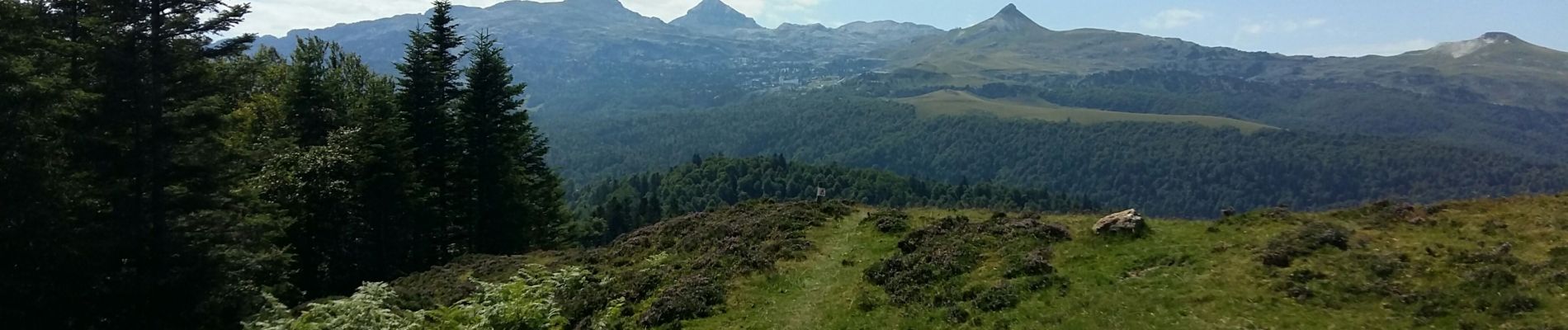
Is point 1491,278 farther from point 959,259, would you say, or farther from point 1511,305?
point 959,259

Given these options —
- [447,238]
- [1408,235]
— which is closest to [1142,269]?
[1408,235]

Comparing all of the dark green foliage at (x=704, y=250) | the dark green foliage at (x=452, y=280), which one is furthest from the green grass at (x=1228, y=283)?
the dark green foliage at (x=452, y=280)

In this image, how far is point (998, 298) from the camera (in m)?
18.9

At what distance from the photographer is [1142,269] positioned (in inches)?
792

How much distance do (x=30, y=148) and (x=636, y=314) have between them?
17428 millimetres

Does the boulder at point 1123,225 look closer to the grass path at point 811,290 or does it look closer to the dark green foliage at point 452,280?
the grass path at point 811,290

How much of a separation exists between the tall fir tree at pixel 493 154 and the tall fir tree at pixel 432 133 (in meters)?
0.84

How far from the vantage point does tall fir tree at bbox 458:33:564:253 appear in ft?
159

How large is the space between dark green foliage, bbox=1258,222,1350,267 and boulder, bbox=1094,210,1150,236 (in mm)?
3499

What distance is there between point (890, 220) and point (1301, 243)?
42.2ft

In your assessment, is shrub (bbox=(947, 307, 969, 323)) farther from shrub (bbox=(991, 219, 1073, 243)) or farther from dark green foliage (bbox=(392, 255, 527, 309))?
dark green foliage (bbox=(392, 255, 527, 309))

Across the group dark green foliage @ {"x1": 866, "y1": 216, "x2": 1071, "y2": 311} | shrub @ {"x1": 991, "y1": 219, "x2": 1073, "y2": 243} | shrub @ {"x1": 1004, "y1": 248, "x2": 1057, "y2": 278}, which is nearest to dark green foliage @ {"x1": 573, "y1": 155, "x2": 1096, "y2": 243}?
dark green foliage @ {"x1": 866, "y1": 216, "x2": 1071, "y2": 311}

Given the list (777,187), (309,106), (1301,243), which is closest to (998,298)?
(1301,243)

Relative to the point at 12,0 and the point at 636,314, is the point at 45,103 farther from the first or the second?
the point at 636,314
